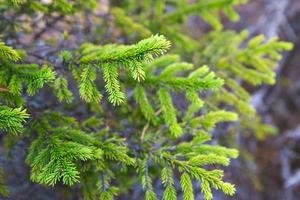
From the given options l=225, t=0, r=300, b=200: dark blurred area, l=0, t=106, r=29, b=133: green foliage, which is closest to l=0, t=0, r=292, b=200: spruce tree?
l=0, t=106, r=29, b=133: green foliage

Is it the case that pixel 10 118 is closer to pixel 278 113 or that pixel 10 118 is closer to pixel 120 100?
pixel 120 100

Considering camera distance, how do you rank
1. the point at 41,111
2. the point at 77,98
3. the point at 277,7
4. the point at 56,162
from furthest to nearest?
the point at 277,7 < the point at 77,98 < the point at 41,111 < the point at 56,162

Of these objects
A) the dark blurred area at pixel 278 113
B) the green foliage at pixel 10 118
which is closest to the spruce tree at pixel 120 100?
the green foliage at pixel 10 118

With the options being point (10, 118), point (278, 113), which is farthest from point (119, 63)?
point (278, 113)

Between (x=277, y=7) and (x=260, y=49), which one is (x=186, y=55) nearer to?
(x=260, y=49)

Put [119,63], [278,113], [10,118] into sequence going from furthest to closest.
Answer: [278,113], [119,63], [10,118]

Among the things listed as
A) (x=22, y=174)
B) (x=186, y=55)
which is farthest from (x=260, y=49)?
(x=22, y=174)

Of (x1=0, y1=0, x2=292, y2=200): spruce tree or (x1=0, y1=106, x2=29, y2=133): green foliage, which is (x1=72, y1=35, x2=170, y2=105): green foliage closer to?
(x1=0, y1=0, x2=292, y2=200): spruce tree

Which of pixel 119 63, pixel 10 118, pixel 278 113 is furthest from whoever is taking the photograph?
pixel 278 113

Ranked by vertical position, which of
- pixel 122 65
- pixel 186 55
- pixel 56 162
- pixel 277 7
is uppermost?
pixel 277 7
